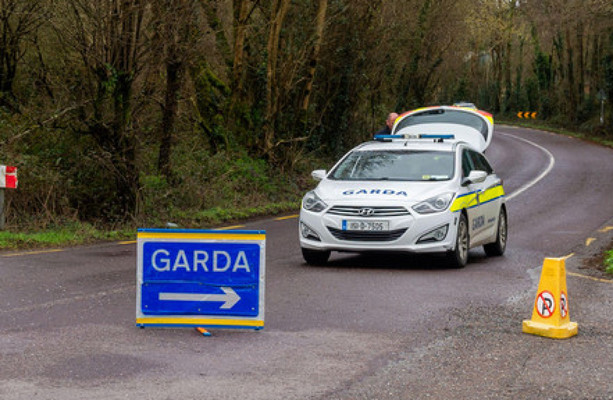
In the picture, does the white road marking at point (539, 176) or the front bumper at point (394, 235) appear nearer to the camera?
the front bumper at point (394, 235)

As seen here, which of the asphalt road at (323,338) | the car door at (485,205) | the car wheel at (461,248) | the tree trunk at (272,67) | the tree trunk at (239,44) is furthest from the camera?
the tree trunk at (272,67)

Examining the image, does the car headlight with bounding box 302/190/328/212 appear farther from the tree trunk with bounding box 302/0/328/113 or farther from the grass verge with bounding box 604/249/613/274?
the tree trunk with bounding box 302/0/328/113

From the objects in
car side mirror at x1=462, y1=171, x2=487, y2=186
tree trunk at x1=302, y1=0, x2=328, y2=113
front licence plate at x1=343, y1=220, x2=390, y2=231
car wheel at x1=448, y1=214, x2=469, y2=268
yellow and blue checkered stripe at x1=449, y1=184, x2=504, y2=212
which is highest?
tree trunk at x1=302, y1=0, x2=328, y2=113

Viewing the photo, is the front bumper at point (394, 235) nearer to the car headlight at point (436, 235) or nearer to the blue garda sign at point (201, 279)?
the car headlight at point (436, 235)

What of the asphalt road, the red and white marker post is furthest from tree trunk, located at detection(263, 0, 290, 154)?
the asphalt road

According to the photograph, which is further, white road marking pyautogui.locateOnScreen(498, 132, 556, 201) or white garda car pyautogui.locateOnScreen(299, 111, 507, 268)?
white road marking pyautogui.locateOnScreen(498, 132, 556, 201)

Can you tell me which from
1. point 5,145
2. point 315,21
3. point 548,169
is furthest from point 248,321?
point 548,169

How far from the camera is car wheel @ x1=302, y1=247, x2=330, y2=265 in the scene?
45.0 ft

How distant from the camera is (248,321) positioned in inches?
343

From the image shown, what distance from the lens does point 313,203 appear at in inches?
541

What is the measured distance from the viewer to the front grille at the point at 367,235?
43.1ft

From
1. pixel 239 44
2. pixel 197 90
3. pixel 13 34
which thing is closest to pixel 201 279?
pixel 13 34

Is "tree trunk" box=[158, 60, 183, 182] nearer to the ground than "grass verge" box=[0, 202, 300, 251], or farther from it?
farther from it

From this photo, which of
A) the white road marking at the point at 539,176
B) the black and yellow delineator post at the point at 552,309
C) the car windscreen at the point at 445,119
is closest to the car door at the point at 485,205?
the black and yellow delineator post at the point at 552,309
